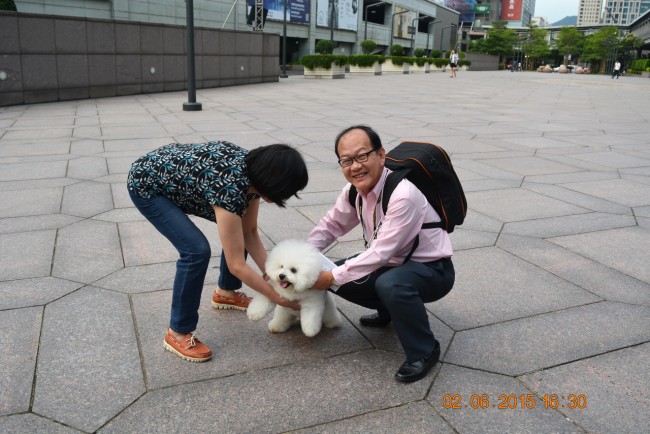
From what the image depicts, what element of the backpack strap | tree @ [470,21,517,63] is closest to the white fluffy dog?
the backpack strap

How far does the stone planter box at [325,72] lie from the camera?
2862 centimetres

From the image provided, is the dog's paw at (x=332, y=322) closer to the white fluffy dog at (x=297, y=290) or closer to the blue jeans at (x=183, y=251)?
the white fluffy dog at (x=297, y=290)

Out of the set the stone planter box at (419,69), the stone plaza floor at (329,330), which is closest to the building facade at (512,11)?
the stone planter box at (419,69)

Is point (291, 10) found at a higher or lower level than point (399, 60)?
higher

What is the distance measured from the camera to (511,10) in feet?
539

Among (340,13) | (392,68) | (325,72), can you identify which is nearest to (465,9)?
(340,13)

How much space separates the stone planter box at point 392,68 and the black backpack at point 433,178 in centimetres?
3947

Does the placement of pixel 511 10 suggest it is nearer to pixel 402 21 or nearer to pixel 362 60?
pixel 402 21

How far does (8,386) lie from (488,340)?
238cm

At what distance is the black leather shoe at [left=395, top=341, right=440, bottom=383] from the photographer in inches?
104

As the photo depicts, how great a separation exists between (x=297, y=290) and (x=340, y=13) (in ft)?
188

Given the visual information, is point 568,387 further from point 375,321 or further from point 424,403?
point 375,321

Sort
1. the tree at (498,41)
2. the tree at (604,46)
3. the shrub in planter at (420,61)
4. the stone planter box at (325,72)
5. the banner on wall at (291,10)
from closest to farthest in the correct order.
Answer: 1. the stone planter box at (325,72)
2. the shrub in planter at (420,61)
3. the banner on wall at (291,10)
4. the tree at (604,46)
5. the tree at (498,41)

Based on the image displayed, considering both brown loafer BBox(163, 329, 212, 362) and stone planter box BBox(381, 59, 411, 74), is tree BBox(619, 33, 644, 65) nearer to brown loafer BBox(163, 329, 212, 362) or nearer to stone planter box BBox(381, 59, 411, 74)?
stone planter box BBox(381, 59, 411, 74)
